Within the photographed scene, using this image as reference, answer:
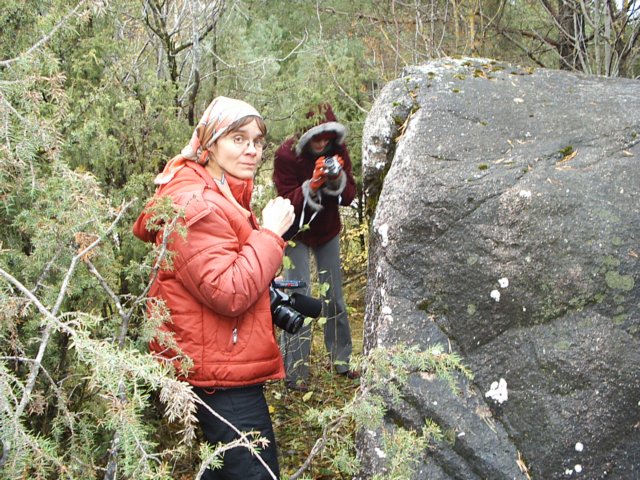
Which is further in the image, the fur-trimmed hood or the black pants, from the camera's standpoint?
the fur-trimmed hood

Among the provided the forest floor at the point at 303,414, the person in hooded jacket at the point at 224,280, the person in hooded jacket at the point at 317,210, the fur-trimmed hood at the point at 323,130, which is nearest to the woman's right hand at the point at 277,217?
the person in hooded jacket at the point at 224,280

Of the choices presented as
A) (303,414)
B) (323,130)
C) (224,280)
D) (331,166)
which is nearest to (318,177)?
(331,166)

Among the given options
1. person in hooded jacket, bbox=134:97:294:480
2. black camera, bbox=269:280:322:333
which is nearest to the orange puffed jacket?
person in hooded jacket, bbox=134:97:294:480

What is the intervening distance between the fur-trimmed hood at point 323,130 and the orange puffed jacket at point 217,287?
192 cm

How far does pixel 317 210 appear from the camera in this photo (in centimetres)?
418

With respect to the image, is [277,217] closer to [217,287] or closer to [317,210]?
[217,287]

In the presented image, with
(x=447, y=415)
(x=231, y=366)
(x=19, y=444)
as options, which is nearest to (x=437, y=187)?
(x=447, y=415)

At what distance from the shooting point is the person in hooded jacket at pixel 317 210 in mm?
4320

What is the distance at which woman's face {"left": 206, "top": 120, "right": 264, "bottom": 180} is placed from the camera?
252cm

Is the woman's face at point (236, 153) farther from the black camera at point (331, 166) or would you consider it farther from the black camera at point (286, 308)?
the black camera at point (331, 166)

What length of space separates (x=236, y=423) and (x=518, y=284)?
3.96 ft

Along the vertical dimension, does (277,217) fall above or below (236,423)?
above

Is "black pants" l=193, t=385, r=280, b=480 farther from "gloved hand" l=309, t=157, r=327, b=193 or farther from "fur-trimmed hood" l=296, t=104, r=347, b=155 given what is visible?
"fur-trimmed hood" l=296, t=104, r=347, b=155

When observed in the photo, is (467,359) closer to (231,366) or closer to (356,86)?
(231,366)
